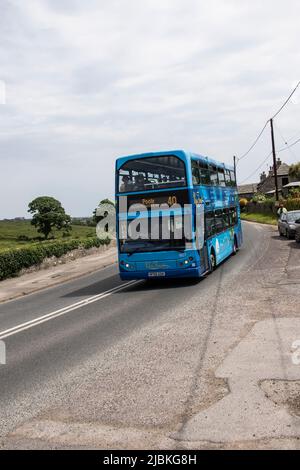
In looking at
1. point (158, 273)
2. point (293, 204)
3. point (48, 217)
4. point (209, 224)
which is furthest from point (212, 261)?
point (48, 217)

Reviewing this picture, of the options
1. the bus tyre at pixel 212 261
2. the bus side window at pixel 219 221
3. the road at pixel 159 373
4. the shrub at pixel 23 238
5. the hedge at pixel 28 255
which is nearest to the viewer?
the road at pixel 159 373

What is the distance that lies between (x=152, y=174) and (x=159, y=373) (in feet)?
30.2

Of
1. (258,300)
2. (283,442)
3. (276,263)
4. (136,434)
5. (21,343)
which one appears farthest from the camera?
(276,263)

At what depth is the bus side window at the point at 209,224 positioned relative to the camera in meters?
17.3

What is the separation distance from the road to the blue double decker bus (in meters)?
1.84

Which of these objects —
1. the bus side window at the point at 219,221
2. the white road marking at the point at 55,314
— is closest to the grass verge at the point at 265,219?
the bus side window at the point at 219,221

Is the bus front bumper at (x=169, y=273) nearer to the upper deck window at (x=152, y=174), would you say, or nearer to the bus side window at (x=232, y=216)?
the upper deck window at (x=152, y=174)

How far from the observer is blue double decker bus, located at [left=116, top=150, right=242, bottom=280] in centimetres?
1566

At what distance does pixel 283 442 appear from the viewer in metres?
4.84

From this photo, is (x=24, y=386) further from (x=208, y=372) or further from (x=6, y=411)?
(x=208, y=372)

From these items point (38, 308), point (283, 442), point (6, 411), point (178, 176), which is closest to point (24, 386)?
point (6, 411)

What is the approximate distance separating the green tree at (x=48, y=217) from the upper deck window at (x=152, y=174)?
51223 mm

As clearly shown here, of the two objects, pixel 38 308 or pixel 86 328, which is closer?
pixel 86 328

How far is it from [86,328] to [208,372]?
4.38 meters
